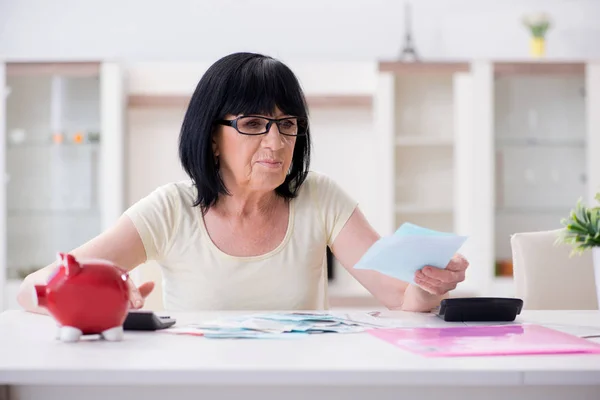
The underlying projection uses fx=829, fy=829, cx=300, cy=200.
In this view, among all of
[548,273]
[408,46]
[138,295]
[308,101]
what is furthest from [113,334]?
[408,46]

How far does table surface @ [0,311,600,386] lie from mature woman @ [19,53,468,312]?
58cm

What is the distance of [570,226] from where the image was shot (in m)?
1.52

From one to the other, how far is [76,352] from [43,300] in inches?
5.7

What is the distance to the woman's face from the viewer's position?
1815 mm

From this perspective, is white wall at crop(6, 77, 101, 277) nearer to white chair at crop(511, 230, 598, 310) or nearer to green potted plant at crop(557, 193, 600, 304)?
white chair at crop(511, 230, 598, 310)

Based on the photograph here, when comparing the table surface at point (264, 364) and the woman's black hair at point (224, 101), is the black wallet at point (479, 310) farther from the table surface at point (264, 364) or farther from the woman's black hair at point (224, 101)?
the woman's black hair at point (224, 101)

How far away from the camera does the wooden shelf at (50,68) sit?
416cm

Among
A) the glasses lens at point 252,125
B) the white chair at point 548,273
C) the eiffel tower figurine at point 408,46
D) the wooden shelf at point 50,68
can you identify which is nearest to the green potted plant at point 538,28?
the eiffel tower figurine at point 408,46

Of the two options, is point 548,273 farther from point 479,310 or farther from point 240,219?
point 240,219

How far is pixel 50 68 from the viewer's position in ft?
13.7

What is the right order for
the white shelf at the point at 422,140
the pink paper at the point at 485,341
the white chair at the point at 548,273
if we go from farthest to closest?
the white shelf at the point at 422,140
the white chair at the point at 548,273
the pink paper at the point at 485,341

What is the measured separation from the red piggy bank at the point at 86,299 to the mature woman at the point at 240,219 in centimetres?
51

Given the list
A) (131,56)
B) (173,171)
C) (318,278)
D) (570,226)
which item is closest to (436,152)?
(173,171)

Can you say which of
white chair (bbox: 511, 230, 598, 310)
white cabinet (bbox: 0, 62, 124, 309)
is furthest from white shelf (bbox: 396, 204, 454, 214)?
white chair (bbox: 511, 230, 598, 310)
